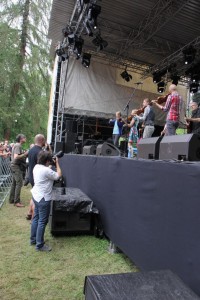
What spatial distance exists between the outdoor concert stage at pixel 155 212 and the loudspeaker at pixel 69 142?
6.61 metres

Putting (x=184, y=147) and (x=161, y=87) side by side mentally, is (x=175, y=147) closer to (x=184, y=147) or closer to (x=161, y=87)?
(x=184, y=147)

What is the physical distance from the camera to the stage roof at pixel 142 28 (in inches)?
345

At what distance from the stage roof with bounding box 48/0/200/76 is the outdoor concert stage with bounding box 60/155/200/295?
236 inches

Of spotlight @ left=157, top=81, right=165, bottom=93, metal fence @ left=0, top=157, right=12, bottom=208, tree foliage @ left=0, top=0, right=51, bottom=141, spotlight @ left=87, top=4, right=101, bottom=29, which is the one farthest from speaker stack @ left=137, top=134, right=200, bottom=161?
tree foliage @ left=0, top=0, right=51, bottom=141

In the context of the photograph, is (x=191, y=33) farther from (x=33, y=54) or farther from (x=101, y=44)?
(x=33, y=54)

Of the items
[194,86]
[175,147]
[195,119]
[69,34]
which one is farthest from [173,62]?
[175,147]

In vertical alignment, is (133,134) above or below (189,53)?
below

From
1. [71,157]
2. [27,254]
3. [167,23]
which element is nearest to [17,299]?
[27,254]

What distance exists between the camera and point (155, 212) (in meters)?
2.75

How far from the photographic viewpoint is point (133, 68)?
13.6m

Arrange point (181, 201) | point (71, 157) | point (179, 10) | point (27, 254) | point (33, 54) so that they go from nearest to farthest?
point (181, 201)
point (27, 254)
point (71, 157)
point (179, 10)
point (33, 54)

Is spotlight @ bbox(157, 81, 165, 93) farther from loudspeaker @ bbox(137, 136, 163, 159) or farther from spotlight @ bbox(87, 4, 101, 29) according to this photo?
loudspeaker @ bbox(137, 136, 163, 159)

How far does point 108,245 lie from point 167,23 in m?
8.04

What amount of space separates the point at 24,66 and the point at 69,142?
11.4 m
